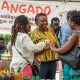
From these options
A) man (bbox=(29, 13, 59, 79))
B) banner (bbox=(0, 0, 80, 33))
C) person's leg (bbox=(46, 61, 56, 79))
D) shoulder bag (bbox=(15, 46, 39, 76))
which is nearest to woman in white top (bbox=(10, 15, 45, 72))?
shoulder bag (bbox=(15, 46, 39, 76))

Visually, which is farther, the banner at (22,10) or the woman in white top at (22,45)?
the banner at (22,10)

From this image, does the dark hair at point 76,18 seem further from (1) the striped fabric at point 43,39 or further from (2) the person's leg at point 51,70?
(2) the person's leg at point 51,70

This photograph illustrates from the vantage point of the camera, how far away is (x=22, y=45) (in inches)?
181

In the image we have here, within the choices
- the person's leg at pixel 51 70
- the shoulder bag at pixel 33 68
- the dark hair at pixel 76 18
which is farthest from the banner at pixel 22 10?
the dark hair at pixel 76 18

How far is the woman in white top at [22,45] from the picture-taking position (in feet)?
15.0

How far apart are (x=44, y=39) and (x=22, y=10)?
631cm

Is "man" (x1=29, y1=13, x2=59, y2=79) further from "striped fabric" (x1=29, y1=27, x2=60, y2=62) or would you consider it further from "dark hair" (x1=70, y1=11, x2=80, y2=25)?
"dark hair" (x1=70, y1=11, x2=80, y2=25)

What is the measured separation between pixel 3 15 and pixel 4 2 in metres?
0.48

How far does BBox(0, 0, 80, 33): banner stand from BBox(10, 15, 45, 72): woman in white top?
643cm

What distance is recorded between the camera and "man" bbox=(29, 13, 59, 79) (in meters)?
5.13

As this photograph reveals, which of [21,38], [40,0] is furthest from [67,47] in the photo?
[40,0]

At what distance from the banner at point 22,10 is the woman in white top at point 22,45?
21.1ft

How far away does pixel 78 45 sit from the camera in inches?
161

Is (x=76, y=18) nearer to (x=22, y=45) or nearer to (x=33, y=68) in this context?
(x=22, y=45)
